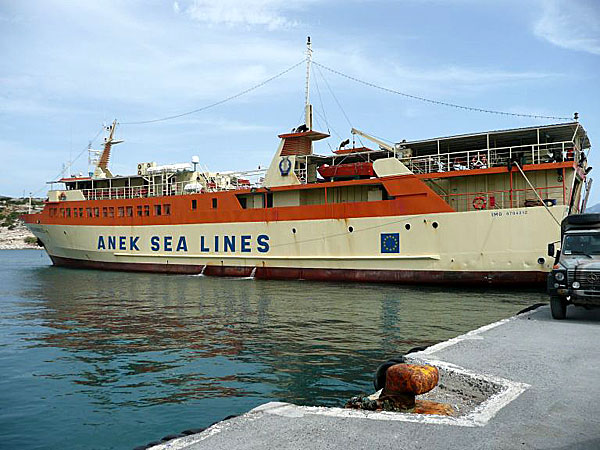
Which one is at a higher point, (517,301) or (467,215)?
(467,215)

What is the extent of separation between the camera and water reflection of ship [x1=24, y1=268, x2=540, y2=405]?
8.12 metres

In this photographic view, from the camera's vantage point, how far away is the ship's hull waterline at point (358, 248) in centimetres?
2019

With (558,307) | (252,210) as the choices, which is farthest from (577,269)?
(252,210)

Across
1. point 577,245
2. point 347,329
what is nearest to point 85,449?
point 347,329

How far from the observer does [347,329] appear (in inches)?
499

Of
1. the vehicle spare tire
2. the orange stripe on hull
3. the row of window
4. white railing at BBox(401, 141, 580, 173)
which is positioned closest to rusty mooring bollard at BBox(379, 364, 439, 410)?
the vehicle spare tire

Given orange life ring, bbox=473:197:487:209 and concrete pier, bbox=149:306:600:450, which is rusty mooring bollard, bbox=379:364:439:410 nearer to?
concrete pier, bbox=149:306:600:450

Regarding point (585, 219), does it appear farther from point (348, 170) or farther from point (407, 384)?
point (348, 170)

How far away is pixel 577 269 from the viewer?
9852mm

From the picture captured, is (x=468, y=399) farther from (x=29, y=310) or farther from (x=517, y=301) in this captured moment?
(x=29, y=310)

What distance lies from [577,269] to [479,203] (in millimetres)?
12632

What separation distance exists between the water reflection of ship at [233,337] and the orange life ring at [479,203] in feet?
13.9

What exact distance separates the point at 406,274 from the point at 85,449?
1818cm

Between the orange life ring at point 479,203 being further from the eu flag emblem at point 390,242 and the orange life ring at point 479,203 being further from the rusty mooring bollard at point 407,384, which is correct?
the rusty mooring bollard at point 407,384
